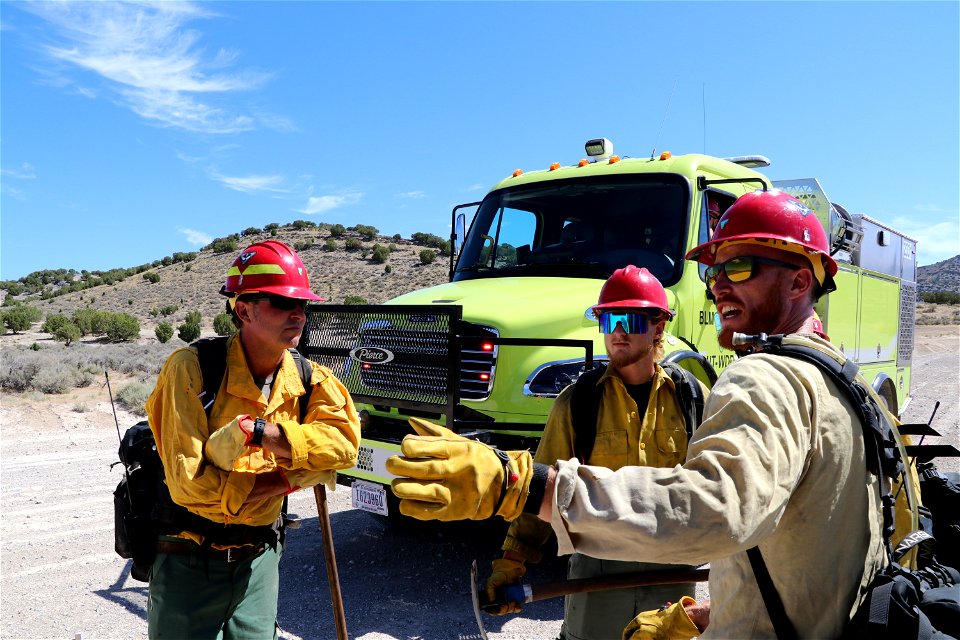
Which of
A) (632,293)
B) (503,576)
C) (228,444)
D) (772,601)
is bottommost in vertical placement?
(503,576)

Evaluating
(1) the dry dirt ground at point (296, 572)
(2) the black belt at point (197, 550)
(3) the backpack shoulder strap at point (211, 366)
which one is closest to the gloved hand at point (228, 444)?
(3) the backpack shoulder strap at point (211, 366)

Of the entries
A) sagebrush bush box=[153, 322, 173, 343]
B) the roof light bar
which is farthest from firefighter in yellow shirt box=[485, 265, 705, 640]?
sagebrush bush box=[153, 322, 173, 343]

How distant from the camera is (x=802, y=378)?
1.37 meters

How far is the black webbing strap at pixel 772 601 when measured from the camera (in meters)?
1.40

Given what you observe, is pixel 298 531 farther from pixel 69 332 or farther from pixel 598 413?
pixel 69 332

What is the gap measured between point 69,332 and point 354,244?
27902 millimetres

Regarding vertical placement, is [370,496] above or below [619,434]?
below

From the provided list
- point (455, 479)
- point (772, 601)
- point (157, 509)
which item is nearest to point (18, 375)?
point (157, 509)

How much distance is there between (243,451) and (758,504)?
1.73 metres

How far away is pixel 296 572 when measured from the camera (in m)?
5.27

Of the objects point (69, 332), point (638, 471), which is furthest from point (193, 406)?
point (69, 332)

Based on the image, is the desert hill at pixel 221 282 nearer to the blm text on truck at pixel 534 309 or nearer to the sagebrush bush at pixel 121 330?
the sagebrush bush at pixel 121 330

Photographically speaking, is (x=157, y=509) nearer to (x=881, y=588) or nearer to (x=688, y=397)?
(x=688, y=397)

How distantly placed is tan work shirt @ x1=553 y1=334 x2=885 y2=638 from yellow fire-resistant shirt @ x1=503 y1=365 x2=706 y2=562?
1276mm
